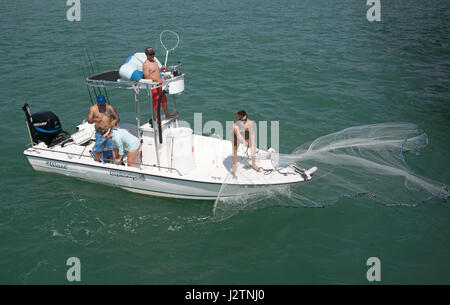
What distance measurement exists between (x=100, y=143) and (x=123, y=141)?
2.42ft

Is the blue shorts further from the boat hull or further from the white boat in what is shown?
the boat hull

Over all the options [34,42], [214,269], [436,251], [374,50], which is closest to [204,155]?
[214,269]

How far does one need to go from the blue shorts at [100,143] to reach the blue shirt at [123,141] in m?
0.32

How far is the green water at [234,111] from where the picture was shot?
26.9 feet

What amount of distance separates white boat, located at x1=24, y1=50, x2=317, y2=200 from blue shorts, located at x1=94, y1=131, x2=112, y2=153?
393 mm

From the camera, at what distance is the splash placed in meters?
8.57

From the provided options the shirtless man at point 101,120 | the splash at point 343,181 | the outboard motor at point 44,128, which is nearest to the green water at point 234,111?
the splash at point 343,181

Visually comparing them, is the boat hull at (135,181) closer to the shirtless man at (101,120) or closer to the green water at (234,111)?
the green water at (234,111)

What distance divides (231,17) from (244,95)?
14.8m

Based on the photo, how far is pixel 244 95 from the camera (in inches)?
663

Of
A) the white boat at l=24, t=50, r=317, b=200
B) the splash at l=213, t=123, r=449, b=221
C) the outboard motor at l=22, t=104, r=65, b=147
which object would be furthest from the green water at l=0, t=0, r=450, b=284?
the outboard motor at l=22, t=104, r=65, b=147

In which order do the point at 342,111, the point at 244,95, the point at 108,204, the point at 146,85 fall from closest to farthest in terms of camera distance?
the point at 146,85 < the point at 108,204 < the point at 342,111 < the point at 244,95

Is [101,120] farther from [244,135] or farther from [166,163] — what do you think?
[244,135]

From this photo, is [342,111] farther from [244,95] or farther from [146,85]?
[146,85]
